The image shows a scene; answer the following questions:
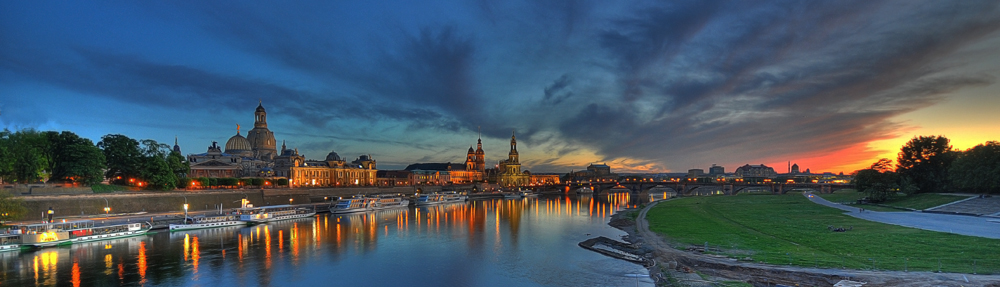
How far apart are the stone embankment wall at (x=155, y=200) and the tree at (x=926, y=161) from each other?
107406mm

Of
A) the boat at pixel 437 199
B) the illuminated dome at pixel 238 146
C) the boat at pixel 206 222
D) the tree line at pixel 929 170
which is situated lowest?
the boat at pixel 437 199

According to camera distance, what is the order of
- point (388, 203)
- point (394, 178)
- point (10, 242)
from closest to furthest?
1. point (10, 242)
2. point (388, 203)
3. point (394, 178)

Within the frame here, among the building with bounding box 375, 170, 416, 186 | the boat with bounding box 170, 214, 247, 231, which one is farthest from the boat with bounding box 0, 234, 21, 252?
the building with bounding box 375, 170, 416, 186

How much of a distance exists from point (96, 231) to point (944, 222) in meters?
80.0

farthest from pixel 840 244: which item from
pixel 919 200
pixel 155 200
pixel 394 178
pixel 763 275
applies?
pixel 394 178

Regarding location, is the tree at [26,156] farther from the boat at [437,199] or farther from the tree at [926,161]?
the tree at [926,161]

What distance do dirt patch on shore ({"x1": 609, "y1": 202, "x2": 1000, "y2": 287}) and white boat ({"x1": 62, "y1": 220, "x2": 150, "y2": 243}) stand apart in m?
51.5

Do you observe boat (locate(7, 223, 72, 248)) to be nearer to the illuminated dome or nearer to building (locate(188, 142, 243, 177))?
building (locate(188, 142, 243, 177))

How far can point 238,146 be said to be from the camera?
141 m

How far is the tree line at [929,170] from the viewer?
6122 centimetres

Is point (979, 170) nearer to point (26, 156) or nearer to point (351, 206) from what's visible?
point (351, 206)

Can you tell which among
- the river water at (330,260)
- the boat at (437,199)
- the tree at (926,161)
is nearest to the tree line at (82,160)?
the river water at (330,260)

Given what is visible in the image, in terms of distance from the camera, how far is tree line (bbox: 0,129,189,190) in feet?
202

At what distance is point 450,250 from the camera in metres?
43.4
